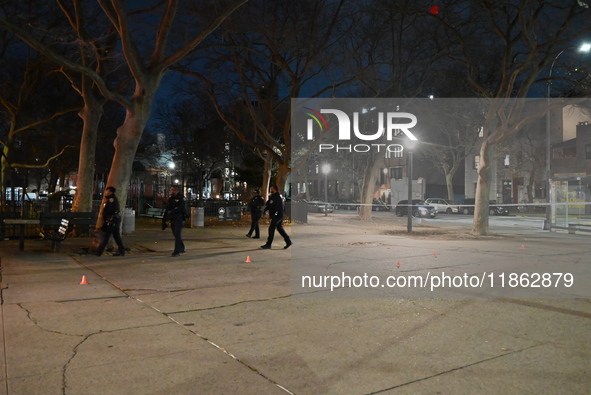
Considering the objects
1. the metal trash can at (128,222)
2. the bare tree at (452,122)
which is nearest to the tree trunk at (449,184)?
the bare tree at (452,122)

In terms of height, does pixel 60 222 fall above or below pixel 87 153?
below

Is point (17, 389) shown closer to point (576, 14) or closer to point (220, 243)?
point (220, 243)

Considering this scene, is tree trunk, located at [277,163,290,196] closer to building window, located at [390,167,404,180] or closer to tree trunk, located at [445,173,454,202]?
tree trunk, located at [445,173,454,202]

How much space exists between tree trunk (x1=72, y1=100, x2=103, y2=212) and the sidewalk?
7.84m

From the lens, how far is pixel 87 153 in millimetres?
17875

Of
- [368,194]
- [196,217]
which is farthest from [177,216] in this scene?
[368,194]

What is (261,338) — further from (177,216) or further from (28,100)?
(28,100)

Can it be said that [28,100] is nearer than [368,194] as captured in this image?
Yes

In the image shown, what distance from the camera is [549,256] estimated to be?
1304 cm

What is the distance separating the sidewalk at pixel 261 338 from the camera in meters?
4.46

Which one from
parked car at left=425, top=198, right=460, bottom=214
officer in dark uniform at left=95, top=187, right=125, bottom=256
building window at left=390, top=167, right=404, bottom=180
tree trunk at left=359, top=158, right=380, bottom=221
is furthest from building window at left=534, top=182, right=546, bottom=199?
officer in dark uniform at left=95, top=187, right=125, bottom=256

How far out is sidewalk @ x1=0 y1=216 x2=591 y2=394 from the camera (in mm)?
4457

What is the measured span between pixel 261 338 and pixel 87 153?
14255mm

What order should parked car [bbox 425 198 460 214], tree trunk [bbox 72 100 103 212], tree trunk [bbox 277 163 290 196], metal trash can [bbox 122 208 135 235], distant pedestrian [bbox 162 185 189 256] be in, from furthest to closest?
parked car [bbox 425 198 460 214] < tree trunk [bbox 277 163 290 196] < metal trash can [bbox 122 208 135 235] < tree trunk [bbox 72 100 103 212] < distant pedestrian [bbox 162 185 189 256]
